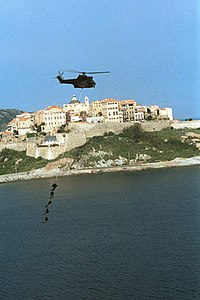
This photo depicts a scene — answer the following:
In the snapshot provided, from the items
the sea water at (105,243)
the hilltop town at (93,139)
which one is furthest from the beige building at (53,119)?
the sea water at (105,243)

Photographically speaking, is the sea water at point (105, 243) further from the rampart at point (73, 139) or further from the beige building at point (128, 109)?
the beige building at point (128, 109)

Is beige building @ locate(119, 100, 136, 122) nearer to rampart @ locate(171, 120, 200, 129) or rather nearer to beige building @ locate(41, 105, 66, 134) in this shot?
rampart @ locate(171, 120, 200, 129)

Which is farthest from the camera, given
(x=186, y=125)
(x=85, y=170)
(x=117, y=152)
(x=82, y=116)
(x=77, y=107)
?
(x=77, y=107)

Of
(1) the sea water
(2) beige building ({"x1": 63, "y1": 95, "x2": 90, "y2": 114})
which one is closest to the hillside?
(2) beige building ({"x1": 63, "y1": 95, "x2": 90, "y2": 114})

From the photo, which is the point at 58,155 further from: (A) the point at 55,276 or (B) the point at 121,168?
(A) the point at 55,276

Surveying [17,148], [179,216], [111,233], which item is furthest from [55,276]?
[17,148]

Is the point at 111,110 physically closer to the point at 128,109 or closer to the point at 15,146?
the point at 128,109

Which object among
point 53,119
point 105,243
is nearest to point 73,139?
point 53,119
